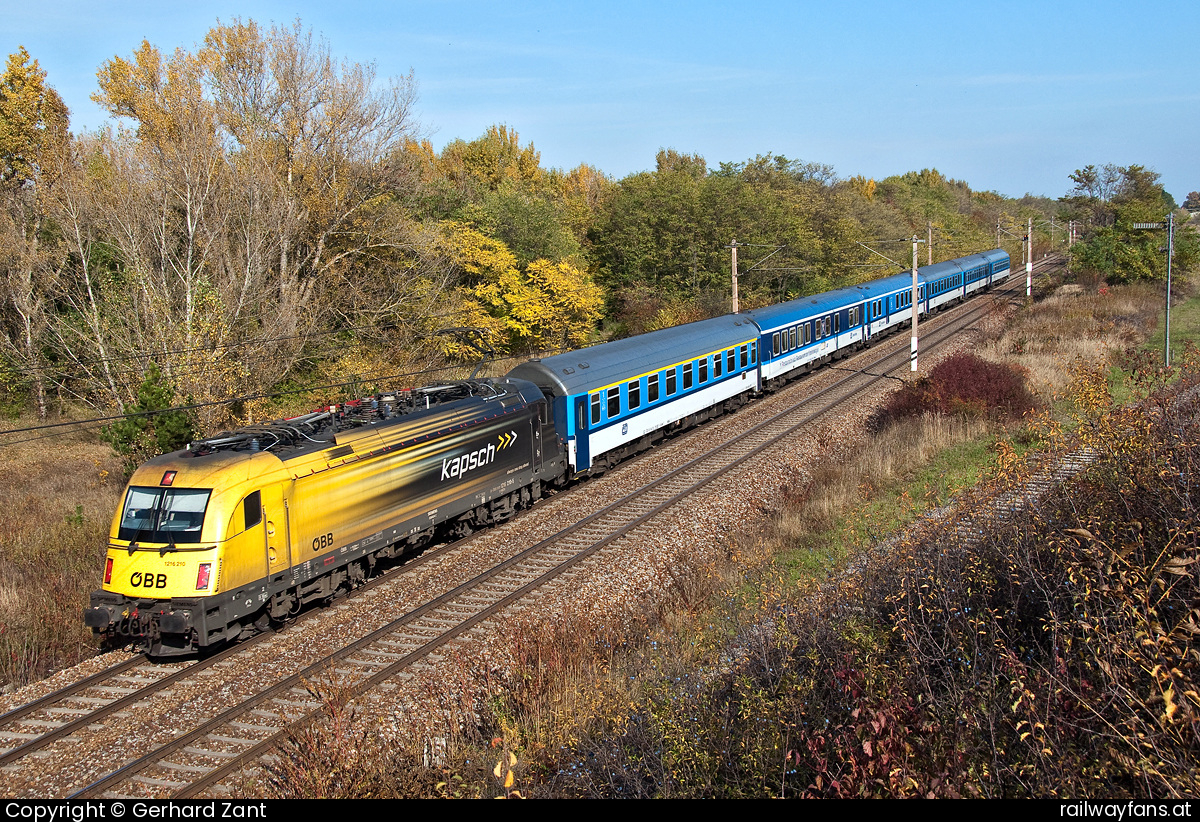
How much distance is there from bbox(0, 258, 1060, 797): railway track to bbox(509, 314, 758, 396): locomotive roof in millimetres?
3092

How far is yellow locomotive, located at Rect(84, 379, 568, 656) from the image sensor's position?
1041 centimetres

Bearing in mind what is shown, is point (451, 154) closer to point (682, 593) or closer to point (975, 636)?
point (682, 593)

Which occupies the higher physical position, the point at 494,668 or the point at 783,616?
the point at 783,616

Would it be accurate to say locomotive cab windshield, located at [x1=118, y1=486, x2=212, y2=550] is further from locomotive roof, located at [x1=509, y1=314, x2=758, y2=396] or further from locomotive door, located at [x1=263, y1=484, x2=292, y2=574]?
locomotive roof, located at [x1=509, y1=314, x2=758, y2=396]

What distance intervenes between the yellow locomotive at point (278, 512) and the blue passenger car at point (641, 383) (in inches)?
123

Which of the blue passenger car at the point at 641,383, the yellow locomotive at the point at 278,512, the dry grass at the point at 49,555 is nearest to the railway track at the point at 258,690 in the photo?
the yellow locomotive at the point at 278,512

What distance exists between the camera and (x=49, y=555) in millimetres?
15867

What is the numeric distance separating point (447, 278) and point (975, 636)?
107 feet

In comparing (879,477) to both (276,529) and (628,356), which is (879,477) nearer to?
(628,356)

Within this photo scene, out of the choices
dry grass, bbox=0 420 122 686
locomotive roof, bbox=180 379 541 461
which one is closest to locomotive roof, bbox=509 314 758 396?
locomotive roof, bbox=180 379 541 461

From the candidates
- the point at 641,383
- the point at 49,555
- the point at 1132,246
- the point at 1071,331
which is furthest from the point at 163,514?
the point at 1132,246

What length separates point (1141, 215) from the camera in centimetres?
4606

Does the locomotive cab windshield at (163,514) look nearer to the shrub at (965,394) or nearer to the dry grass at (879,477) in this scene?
the dry grass at (879,477)

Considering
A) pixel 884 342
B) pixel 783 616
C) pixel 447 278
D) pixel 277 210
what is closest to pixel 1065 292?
pixel 884 342
